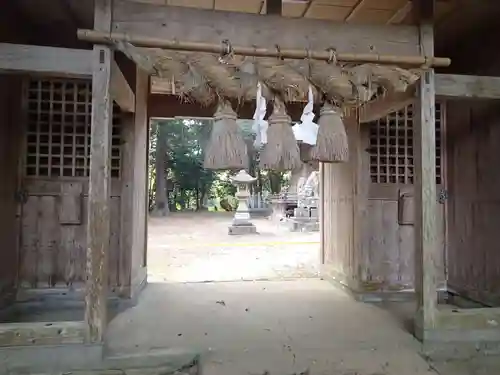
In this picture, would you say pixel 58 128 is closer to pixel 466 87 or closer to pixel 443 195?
pixel 466 87

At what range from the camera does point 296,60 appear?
2.44 metres

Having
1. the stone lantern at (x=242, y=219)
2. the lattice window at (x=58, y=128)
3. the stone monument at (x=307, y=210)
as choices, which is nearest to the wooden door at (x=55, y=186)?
the lattice window at (x=58, y=128)

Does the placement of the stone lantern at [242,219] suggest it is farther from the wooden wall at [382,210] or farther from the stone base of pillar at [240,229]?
the wooden wall at [382,210]

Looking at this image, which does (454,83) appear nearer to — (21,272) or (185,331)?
(185,331)

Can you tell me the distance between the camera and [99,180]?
2391 mm

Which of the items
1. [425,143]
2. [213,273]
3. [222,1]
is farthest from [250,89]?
[213,273]

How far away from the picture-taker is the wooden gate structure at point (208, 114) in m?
2.41

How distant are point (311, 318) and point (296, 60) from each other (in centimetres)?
195

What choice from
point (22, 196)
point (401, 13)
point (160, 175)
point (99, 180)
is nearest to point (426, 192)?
point (401, 13)

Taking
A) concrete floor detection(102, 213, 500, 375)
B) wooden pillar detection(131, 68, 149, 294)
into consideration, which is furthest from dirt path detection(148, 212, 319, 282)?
wooden pillar detection(131, 68, 149, 294)

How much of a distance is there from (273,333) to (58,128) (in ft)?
8.43

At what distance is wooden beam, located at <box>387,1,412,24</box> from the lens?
10.7 ft

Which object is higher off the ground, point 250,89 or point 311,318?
point 250,89

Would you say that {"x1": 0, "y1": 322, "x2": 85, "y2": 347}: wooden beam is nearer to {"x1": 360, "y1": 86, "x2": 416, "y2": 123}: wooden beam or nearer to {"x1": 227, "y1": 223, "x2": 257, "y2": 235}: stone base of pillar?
{"x1": 360, "y1": 86, "x2": 416, "y2": 123}: wooden beam
